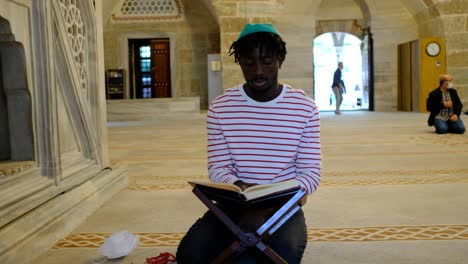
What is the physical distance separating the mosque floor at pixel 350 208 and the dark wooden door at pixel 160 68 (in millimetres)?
9396

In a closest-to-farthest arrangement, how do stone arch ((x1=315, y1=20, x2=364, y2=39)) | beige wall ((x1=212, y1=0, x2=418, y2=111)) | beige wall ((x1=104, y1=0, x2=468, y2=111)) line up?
beige wall ((x1=104, y1=0, x2=468, y2=111)), beige wall ((x1=212, y1=0, x2=418, y2=111)), stone arch ((x1=315, y1=20, x2=364, y2=39))

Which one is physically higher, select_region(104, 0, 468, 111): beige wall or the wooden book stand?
select_region(104, 0, 468, 111): beige wall

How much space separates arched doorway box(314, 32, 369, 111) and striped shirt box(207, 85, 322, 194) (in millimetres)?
20130

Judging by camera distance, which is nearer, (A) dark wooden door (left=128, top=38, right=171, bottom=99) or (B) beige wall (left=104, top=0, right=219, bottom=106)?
(B) beige wall (left=104, top=0, right=219, bottom=106)

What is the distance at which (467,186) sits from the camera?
3617mm

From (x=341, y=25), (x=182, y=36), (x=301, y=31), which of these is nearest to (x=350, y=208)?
(x=301, y=31)

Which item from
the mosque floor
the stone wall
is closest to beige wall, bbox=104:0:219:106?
the stone wall

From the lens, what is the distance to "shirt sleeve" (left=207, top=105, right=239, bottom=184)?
199 cm

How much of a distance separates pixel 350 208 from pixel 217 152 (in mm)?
1326

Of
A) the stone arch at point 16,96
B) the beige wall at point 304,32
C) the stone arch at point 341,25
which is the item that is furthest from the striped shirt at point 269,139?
the stone arch at point 341,25

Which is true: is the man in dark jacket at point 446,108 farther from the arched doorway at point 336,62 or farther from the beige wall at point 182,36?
the arched doorway at point 336,62

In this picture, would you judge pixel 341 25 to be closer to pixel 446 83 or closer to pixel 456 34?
pixel 456 34

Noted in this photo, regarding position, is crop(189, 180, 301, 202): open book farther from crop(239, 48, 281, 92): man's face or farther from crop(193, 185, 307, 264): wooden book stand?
crop(239, 48, 281, 92): man's face

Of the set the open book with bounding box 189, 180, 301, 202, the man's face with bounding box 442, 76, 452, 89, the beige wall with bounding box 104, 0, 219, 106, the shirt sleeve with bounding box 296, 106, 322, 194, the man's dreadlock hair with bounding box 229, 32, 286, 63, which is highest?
the beige wall with bounding box 104, 0, 219, 106
